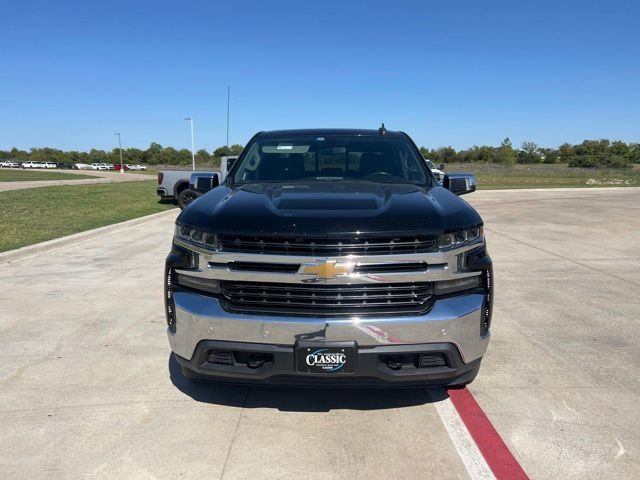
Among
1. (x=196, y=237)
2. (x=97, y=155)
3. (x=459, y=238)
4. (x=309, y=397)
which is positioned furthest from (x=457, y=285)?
(x=97, y=155)

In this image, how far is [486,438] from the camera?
2.98 metres

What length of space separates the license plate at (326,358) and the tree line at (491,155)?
3120 inches

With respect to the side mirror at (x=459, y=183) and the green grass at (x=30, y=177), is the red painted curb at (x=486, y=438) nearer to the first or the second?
the side mirror at (x=459, y=183)

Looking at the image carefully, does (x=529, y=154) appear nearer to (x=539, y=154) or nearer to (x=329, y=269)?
(x=539, y=154)

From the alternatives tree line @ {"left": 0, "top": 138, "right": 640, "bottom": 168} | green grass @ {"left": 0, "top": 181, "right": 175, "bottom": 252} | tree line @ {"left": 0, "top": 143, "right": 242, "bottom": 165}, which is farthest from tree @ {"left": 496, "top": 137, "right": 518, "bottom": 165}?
green grass @ {"left": 0, "top": 181, "right": 175, "bottom": 252}

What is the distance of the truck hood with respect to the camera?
2.78 m

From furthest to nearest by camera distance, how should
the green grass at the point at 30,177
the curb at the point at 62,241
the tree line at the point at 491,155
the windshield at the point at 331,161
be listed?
the tree line at the point at 491,155 → the green grass at the point at 30,177 → the curb at the point at 62,241 → the windshield at the point at 331,161

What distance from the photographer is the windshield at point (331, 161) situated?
416 centimetres

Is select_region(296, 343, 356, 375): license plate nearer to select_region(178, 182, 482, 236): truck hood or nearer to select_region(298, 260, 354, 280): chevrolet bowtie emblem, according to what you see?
select_region(298, 260, 354, 280): chevrolet bowtie emblem

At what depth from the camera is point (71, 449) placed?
288cm

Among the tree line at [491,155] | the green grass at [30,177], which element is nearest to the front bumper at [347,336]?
the green grass at [30,177]

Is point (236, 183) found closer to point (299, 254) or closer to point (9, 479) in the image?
point (299, 254)

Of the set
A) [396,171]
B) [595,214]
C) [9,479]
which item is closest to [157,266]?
[396,171]

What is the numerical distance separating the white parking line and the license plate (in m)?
0.78
